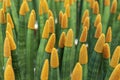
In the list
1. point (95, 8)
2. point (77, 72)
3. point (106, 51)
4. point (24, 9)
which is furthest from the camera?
point (95, 8)

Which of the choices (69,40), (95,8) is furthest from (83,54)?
(95,8)

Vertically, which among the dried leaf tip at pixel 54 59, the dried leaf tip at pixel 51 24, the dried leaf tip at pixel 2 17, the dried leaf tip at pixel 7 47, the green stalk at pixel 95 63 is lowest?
the green stalk at pixel 95 63

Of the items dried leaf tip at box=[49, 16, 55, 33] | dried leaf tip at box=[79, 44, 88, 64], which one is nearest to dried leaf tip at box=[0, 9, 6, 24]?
dried leaf tip at box=[49, 16, 55, 33]

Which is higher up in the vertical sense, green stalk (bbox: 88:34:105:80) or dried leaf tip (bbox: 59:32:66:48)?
dried leaf tip (bbox: 59:32:66:48)

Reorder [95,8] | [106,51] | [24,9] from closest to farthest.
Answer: [106,51], [24,9], [95,8]

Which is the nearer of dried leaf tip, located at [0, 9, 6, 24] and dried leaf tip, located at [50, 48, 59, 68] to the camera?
dried leaf tip, located at [50, 48, 59, 68]

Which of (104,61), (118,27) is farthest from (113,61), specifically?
(118,27)

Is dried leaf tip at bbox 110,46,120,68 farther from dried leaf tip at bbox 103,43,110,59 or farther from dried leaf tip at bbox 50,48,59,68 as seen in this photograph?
dried leaf tip at bbox 50,48,59,68

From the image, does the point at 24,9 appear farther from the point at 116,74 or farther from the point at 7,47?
the point at 116,74

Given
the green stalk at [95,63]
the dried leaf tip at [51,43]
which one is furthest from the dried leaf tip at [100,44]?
the dried leaf tip at [51,43]

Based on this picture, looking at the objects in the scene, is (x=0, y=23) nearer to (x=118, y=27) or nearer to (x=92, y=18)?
(x=92, y=18)

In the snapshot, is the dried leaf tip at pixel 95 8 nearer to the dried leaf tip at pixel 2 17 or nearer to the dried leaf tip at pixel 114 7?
the dried leaf tip at pixel 114 7
